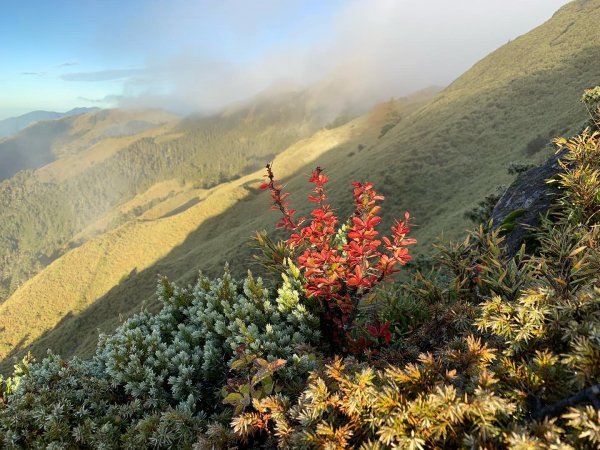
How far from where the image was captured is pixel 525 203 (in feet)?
27.5

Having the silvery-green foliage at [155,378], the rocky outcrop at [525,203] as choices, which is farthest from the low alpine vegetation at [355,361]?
the rocky outcrop at [525,203]

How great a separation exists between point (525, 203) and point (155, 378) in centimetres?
834

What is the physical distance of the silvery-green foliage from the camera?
13.6ft

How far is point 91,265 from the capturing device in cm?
7844

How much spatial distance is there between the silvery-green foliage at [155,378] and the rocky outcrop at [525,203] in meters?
4.56

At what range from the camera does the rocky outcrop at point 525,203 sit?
7.18 m

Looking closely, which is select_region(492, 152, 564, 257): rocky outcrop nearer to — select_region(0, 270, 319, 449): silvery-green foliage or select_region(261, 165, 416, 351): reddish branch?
select_region(261, 165, 416, 351): reddish branch

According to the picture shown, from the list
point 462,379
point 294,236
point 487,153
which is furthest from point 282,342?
point 487,153

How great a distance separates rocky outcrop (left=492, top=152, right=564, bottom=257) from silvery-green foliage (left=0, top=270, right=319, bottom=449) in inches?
179

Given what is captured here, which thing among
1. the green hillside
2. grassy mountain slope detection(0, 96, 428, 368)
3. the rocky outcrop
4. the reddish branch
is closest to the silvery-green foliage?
the reddish branch

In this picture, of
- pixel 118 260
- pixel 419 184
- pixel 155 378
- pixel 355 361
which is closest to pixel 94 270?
pixel 118 260

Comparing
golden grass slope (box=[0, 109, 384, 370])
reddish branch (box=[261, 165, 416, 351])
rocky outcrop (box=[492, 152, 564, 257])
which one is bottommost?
golden grass slope (box=[0, 109, 384, 370])

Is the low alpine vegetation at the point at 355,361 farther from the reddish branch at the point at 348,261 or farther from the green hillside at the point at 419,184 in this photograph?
the green hillside at the point at 419,184

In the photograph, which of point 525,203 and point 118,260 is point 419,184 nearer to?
point 525,203
